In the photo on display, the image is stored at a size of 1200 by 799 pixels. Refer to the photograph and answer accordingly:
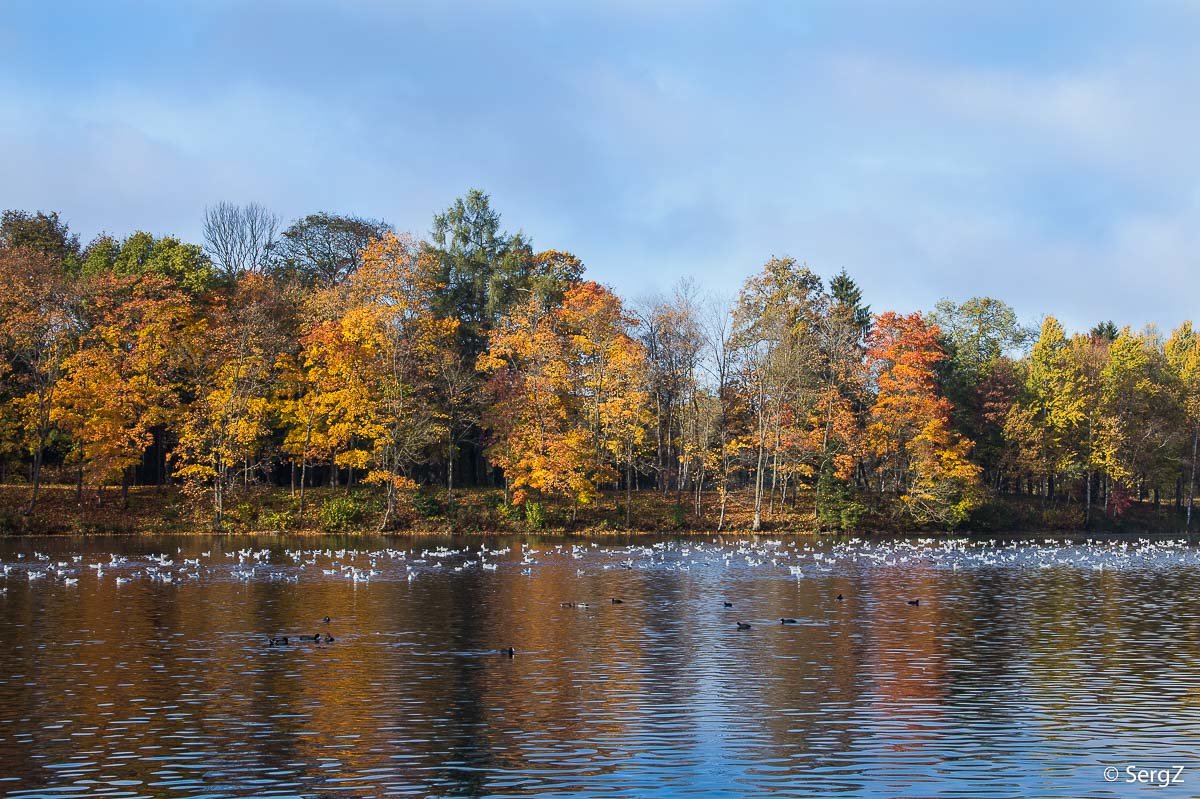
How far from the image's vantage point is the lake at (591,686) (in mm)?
16328

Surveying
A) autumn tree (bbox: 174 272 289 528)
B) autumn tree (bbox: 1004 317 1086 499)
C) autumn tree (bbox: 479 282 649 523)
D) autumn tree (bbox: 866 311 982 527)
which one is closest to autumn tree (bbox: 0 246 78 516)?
autumn tree (bbox: 174 272 289 528)

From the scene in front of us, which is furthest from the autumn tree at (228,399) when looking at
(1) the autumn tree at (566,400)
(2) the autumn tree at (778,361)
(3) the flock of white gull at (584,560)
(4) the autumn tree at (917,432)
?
(4) the autumn tree at (917,432)

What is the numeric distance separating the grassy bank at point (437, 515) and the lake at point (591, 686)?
85.6ft

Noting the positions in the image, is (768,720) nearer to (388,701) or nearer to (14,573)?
(388,701)

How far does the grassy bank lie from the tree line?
1056 mm

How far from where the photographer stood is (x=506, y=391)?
80.5m

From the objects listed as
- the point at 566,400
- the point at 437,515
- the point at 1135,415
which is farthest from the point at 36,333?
the point at 1135,415

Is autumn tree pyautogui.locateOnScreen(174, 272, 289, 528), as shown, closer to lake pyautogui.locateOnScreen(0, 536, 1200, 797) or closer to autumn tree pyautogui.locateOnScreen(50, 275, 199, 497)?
autumn tree pyautogui.locateOnScreen(50, 275, 199, 497)

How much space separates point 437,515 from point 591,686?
56.4 meters

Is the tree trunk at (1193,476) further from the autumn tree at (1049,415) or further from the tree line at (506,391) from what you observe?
the autumn tree at (1049,415)

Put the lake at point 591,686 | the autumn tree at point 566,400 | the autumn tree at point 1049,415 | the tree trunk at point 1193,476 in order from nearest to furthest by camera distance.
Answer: the lake at point 591,686 < the autumn tree at point 566,400 < the autumn tree at point 1049,415 < the tree trunk at point 1193,476

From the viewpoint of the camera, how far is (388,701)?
21.4 meters

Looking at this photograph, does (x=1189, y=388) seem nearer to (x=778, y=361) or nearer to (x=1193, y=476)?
(x=1193, y=476)

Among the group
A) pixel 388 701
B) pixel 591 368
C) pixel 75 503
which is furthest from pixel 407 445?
pixel 388 701
